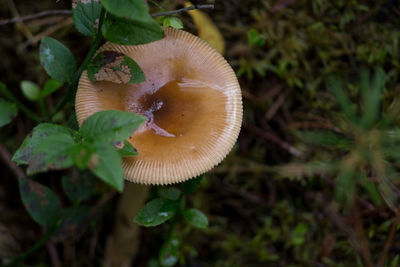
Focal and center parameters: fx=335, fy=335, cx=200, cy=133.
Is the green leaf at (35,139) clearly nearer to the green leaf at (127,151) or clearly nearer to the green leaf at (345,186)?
the green leaf at (127,151)

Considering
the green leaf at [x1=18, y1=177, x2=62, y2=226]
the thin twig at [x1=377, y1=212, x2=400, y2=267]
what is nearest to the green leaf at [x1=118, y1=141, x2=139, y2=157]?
the green leaf at [x1=18, y1=177, x2=62, y2=226]

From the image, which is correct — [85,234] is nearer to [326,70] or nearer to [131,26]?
[131,26]

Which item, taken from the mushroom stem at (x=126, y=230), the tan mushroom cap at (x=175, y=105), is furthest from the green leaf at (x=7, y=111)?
the mushroom stem at (x=126, y=230)

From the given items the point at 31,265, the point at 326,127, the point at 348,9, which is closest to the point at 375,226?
the point at 326,127

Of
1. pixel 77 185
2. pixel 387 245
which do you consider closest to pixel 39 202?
pixel 77 185

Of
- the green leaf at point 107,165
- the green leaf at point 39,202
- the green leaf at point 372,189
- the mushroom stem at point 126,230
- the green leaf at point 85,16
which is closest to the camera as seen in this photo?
the green leaf at point 107,165

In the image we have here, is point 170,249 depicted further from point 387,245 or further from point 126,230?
point 387,245

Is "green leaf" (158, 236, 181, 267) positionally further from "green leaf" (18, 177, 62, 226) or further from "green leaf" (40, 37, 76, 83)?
"green leaf" (40, 37, 76, 83)
